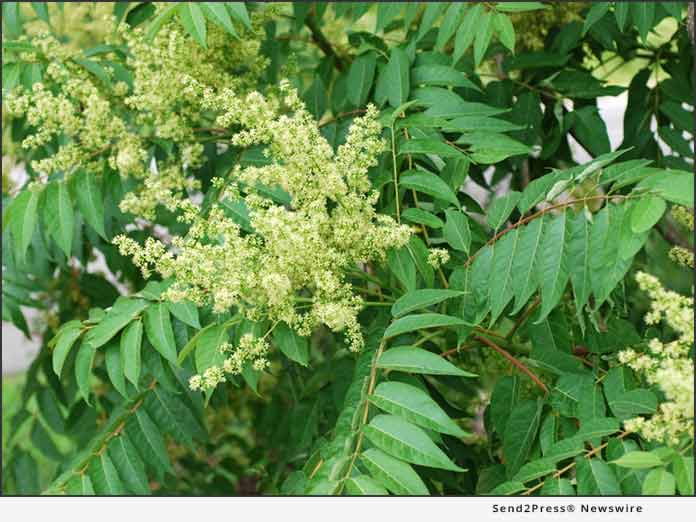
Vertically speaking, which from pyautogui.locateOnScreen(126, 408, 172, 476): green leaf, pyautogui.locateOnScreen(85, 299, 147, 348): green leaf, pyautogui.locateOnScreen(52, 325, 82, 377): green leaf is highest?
pyautogui.locateOnScreen(85, 299, 147, 348): green leaf

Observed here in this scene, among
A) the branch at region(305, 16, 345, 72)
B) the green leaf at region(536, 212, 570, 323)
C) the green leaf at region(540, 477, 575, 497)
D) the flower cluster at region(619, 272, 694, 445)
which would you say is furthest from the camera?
the branch at region(305, 16, 345, 72)

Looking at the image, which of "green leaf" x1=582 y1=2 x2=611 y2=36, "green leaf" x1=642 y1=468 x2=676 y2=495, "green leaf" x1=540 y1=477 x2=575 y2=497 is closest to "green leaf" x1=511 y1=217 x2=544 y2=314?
"green leaf" x1=540 y1=477 x2=575 y2=497

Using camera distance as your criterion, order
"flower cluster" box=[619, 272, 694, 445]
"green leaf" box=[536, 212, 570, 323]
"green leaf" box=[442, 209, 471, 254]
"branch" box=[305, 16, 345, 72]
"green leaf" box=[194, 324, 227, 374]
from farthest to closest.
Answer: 1. "branch" box=[305, 16, 345, 72]
2. "green leaf" box=[442, 209, 471, 254]
3. "green leaf" box=[194, 324, 227, 374]
4. "green leaf" box=[536, 212, 570, 323]
5. "flower cluster" box=[619, 272, 694, 445]

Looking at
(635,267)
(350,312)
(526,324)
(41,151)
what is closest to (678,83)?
(635,267)

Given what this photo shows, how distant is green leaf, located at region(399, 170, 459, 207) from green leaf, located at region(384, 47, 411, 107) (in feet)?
1.47

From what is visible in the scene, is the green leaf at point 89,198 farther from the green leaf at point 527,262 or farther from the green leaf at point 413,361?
the green leaf at point 527,262

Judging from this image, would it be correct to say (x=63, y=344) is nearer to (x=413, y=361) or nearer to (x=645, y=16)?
(x=413, y=361)

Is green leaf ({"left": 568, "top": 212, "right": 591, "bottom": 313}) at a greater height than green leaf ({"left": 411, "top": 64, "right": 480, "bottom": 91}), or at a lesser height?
lesser

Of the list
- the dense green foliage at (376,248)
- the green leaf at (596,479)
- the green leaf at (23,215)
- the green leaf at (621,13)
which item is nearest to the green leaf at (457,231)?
the dense green foliage at (376,248)

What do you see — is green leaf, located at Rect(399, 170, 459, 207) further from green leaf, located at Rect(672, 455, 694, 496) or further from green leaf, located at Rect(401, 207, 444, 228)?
green leaf, located at Rect(672, 455, 694, 496)

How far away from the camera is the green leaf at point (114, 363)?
256 centimetres

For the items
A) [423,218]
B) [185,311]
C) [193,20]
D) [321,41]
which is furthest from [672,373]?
[321,41]

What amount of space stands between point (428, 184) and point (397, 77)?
2.04 ft

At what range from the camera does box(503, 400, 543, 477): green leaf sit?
241 cm
